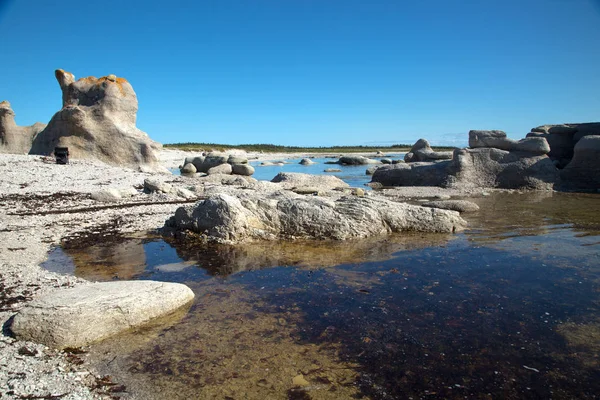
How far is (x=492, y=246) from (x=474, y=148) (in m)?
15.0

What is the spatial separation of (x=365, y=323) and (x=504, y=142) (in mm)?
19467

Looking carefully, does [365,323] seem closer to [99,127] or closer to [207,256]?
[207,256]

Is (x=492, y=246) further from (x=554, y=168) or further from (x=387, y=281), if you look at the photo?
(x=554, y=168)

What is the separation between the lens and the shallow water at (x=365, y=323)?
11.5 feet

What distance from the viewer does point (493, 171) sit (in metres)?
20.3

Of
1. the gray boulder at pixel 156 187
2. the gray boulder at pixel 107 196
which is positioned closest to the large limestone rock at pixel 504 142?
the gray boulder at pixel 156 187

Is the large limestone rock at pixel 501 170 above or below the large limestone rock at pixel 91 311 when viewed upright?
above

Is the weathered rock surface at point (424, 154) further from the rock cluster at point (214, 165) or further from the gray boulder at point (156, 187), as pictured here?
the gray boulder at point (156, 187)

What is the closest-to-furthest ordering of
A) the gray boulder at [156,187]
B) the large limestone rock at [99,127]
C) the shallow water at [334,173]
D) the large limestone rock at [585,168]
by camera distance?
the gray boulder at [156,187]
the large limestone rock at [585,168]
the large limestone rock at [99,127]
the shallow water at [334,173]

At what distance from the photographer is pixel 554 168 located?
19.9 meters

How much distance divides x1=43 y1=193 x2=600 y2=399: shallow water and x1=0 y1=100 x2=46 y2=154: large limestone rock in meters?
27.4

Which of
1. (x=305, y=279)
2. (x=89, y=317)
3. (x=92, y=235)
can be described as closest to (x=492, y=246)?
(x=305, y=279)

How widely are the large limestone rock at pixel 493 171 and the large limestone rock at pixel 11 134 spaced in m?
28.5

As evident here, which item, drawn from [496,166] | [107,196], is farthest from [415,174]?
[107,196]
